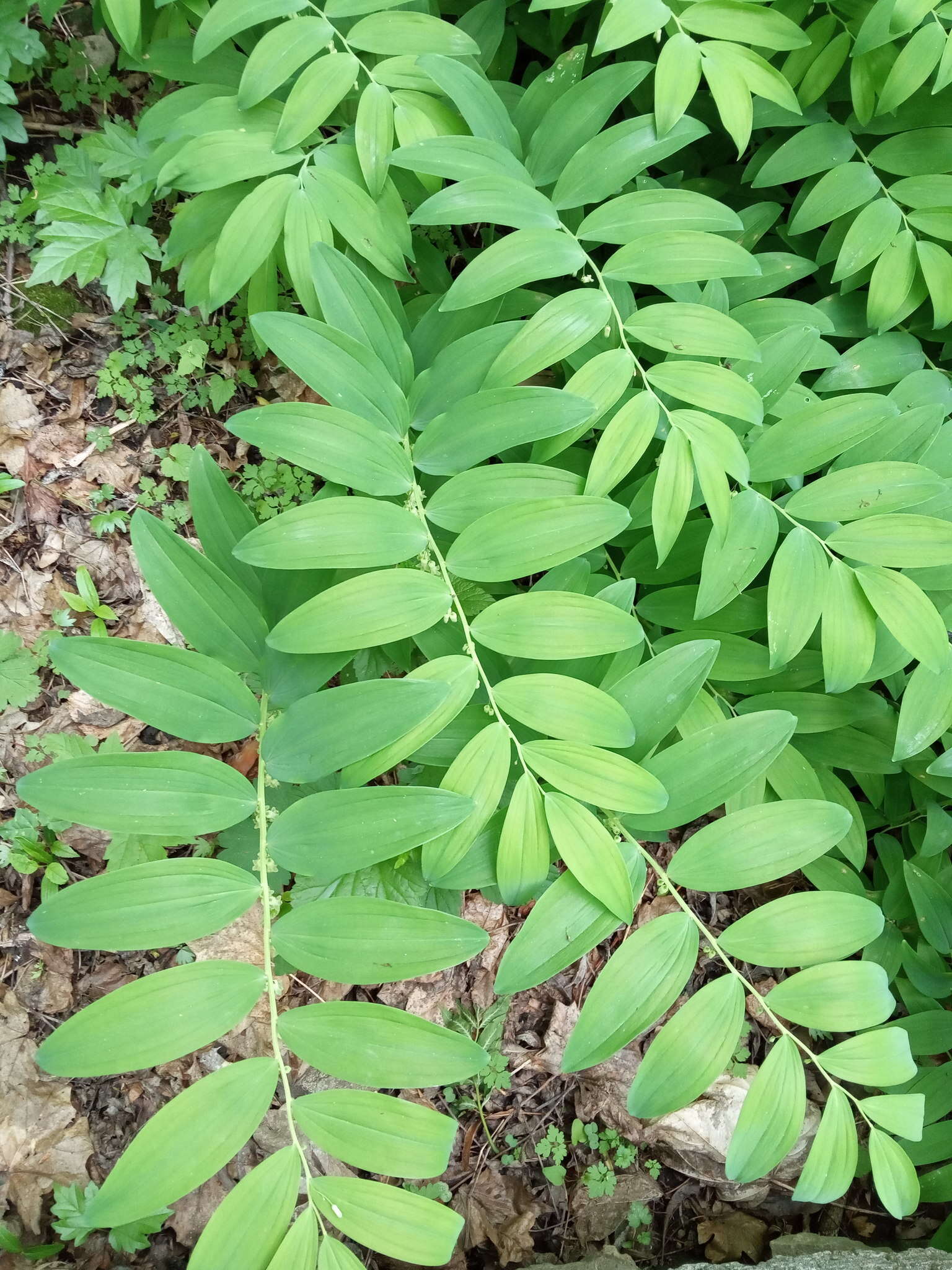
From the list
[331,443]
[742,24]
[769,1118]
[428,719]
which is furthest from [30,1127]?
[742,24]

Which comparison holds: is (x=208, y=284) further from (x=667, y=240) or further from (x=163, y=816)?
(x=163, y=816)

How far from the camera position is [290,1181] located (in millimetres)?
1078

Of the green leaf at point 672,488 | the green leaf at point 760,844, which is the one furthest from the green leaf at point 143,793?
the green leaf at point 672,488

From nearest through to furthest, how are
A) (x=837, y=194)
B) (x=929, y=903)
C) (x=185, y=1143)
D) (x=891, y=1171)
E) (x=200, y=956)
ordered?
1. (x=185, y=1143)
2. (x=891, y=1171)
3. (x=837, y=194)
4. (x=929, y=903)
5. (x=200, y=956)

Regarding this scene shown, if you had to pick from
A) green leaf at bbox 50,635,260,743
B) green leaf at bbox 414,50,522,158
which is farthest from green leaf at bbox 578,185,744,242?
green leaf at bbox 50,635,260,743

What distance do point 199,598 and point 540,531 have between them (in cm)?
61

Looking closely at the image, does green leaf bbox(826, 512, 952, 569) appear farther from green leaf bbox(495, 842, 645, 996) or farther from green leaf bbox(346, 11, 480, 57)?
green leaf bbox(346, 11, 480, 57)

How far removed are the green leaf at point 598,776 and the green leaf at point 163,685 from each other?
51 cm

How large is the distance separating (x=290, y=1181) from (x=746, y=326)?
6.73 feet

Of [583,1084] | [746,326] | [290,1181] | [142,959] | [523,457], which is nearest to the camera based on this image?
[290,1181]

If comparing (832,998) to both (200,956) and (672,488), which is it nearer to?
(672,488)

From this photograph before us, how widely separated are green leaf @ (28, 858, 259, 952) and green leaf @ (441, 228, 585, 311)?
1098 mm

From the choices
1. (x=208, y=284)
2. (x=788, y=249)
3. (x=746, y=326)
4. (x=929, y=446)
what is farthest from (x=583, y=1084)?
(x=788, y=249)

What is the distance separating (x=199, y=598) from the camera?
135 centimetres
